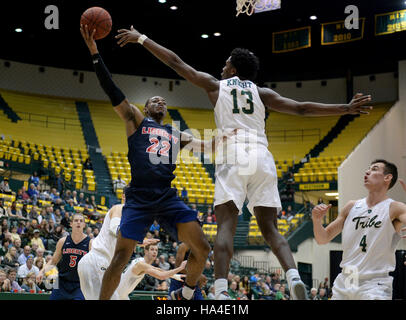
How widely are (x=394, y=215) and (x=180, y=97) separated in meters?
24.8

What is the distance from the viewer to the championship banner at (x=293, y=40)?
19969mm

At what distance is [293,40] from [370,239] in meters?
16.1

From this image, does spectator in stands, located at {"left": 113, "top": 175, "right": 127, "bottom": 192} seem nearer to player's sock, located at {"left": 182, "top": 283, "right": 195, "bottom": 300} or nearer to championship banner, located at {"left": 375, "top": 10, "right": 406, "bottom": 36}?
championship banner, located at {"left": 375, "top": 10, "right": 406, "bottom": 36}

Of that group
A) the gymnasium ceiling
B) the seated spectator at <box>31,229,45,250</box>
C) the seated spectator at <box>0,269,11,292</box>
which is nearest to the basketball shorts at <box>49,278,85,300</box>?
the seated spectator at <box>0,269,11,292</box>

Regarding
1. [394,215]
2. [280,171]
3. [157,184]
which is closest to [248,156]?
[157,184]

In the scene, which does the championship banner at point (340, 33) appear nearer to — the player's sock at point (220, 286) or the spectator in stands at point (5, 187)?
the spectator in stands at point (5, 187)

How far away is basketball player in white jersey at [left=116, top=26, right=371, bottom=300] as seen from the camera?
4.86 metres

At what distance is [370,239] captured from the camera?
16.9ft

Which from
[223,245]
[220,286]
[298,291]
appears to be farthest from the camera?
[223,245]

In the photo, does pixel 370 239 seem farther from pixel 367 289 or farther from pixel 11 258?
pixel 11 258

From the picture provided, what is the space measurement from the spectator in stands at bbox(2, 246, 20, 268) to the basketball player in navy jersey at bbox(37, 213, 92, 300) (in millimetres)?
5130

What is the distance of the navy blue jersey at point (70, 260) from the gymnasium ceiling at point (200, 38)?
15439mm

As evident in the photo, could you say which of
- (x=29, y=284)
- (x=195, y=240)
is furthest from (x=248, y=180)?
(x=29, y=284)
